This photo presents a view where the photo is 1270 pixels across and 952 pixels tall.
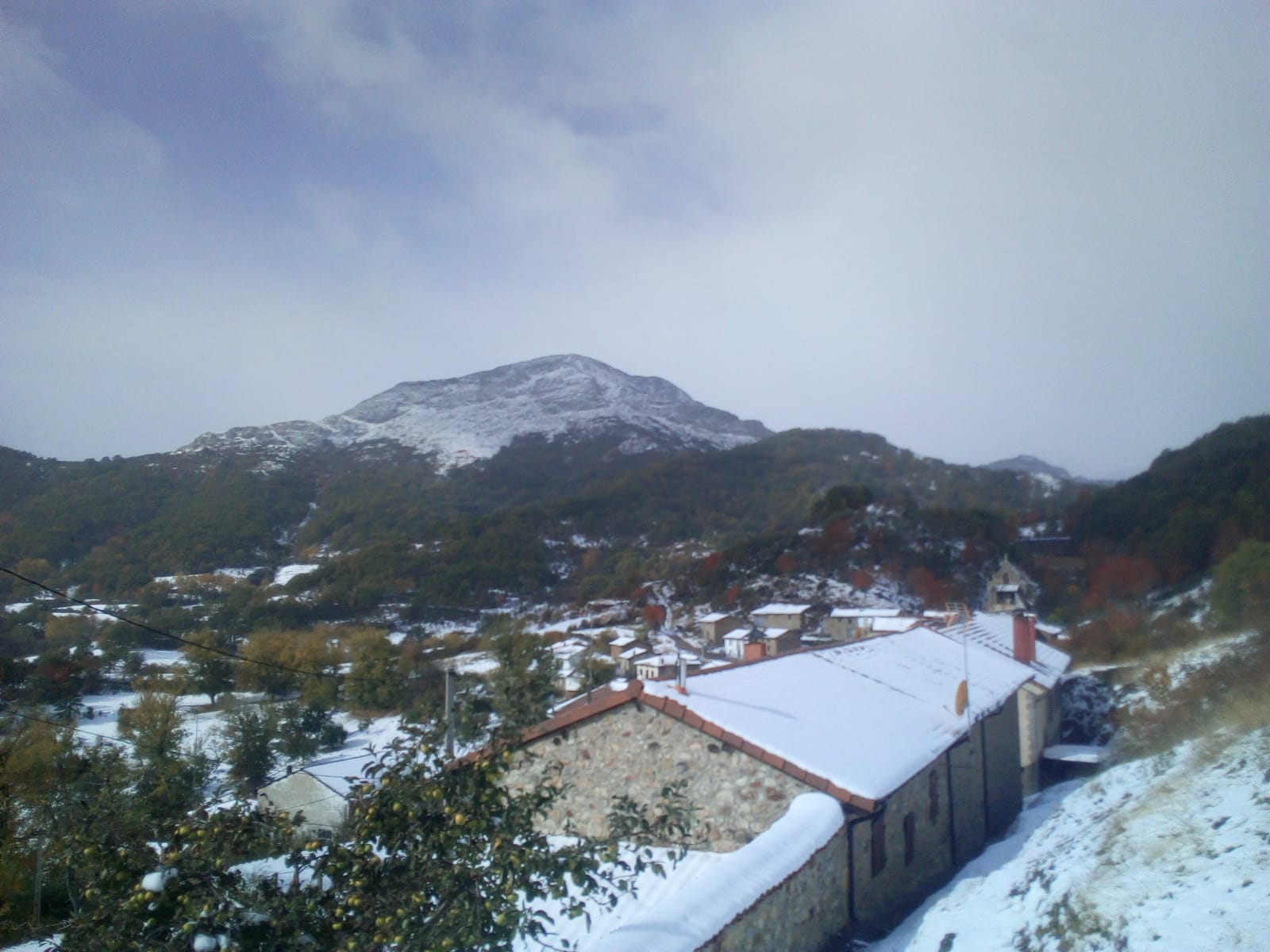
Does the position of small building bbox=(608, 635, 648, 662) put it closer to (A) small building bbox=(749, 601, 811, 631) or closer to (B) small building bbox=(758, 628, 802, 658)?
(B) small building bbox=(758, 628, 802, 658)

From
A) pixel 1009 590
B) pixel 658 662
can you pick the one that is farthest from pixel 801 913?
pixel 1009 590

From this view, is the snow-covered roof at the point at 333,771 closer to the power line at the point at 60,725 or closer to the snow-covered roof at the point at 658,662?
the power line at the point at 60,725

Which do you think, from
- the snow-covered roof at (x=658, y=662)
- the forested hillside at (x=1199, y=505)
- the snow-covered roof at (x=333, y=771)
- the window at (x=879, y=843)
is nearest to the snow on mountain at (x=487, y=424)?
the snow-covered roof at (x=658, y=662)

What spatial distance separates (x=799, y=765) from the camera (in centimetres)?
843

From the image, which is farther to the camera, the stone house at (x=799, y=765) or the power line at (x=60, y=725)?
the power line at (x=60, y=725)

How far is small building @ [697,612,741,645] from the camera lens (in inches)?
2297

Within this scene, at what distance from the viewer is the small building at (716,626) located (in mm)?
58338

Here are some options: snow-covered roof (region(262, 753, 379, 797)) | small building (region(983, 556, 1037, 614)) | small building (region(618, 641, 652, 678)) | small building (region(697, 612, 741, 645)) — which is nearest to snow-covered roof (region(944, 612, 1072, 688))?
small building (region(983, 556, 1037, 614))

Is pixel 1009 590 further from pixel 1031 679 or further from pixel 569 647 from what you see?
pixel 1031 679

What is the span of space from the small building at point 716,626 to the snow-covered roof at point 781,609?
179 cm

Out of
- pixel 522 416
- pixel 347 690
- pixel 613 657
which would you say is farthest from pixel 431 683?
pixel 522 416

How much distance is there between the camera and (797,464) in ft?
354

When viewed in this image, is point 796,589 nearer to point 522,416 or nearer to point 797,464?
point 797,464

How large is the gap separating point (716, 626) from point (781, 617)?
4798mm
